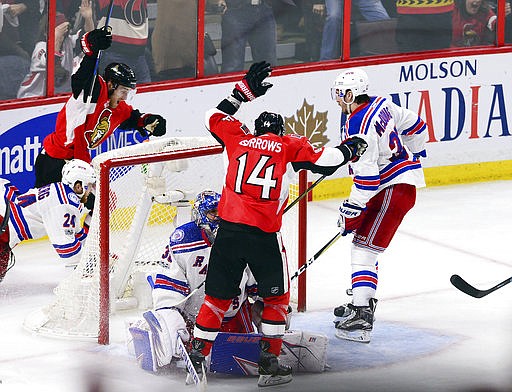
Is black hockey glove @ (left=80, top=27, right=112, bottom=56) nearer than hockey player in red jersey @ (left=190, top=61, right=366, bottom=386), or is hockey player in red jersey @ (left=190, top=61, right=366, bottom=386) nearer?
hockey player in red jersey @ (left=190, top=61, right=366, bottom=386)

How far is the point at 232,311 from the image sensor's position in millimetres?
6043

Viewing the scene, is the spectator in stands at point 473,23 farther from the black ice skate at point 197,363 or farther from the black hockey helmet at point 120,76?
the black ice skate at point 197,363

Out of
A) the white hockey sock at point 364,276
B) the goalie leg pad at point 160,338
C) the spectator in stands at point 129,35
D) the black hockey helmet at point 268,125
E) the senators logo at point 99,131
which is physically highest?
the spectator in stands at point 129,35

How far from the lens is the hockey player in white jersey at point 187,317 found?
5.89 metres

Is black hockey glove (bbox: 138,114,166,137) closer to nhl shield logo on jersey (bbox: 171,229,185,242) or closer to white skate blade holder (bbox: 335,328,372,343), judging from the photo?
nhl shield logo on jersey (bbox: 171,229,185,242)

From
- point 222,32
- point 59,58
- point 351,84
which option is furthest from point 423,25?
point 351,84

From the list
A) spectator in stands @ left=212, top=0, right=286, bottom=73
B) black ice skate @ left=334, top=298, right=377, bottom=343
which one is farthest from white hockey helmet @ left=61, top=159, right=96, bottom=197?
spectator in stands @ left=212, top=0, right=286, bottom=73

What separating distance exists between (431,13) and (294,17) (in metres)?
1.06

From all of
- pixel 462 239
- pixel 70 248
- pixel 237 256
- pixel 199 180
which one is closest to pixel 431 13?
pixel 462 239

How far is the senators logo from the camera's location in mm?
7152

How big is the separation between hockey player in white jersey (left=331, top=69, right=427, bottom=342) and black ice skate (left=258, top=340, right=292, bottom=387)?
0.73 metres

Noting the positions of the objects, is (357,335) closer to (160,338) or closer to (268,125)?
(160,338)

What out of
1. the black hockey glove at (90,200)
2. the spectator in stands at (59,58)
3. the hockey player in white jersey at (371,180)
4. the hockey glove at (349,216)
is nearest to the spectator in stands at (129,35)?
the spectator in stands at (59,58)

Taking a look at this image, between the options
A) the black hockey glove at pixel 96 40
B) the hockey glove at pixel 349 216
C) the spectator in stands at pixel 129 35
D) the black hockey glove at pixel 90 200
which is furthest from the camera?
the spectator in stands at pixel 129 35
